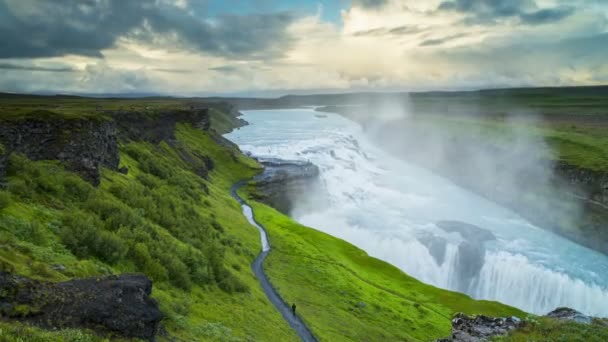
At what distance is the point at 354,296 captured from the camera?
1961 inches

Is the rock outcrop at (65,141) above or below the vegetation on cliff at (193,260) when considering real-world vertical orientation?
above

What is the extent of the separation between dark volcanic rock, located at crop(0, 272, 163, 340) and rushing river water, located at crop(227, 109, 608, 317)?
6341cm

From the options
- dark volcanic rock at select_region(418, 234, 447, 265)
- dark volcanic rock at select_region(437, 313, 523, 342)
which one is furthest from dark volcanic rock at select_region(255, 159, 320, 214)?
dark volcanic rock at select_region(437, 313, 523, 342)

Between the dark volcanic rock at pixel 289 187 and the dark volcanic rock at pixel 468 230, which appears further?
the dark volcanic rock at pixel 289 187

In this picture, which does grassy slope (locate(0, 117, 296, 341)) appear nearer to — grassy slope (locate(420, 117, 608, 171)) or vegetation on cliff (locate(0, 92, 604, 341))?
vegetation on cliff (locate(0, 92, 604, 341))

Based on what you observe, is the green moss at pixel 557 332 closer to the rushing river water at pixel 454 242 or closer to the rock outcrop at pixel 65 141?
the rock outcrop at pixel 65 141

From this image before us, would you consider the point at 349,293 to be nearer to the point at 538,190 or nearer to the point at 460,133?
the point at 538,190

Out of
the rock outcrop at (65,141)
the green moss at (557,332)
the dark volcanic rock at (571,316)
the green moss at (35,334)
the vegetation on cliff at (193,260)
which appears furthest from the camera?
the rock outcrop at (65,141)

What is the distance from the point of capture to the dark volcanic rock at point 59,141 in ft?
104

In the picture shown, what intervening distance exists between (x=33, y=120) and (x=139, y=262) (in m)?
16.8

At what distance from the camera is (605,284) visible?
63250 mm

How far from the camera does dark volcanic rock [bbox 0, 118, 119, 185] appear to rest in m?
31.6

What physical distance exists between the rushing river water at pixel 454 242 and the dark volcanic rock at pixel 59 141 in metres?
58.5

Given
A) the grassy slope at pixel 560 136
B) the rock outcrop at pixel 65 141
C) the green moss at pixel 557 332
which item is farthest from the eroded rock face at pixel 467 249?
the rock outcrop at pixel 65 141
